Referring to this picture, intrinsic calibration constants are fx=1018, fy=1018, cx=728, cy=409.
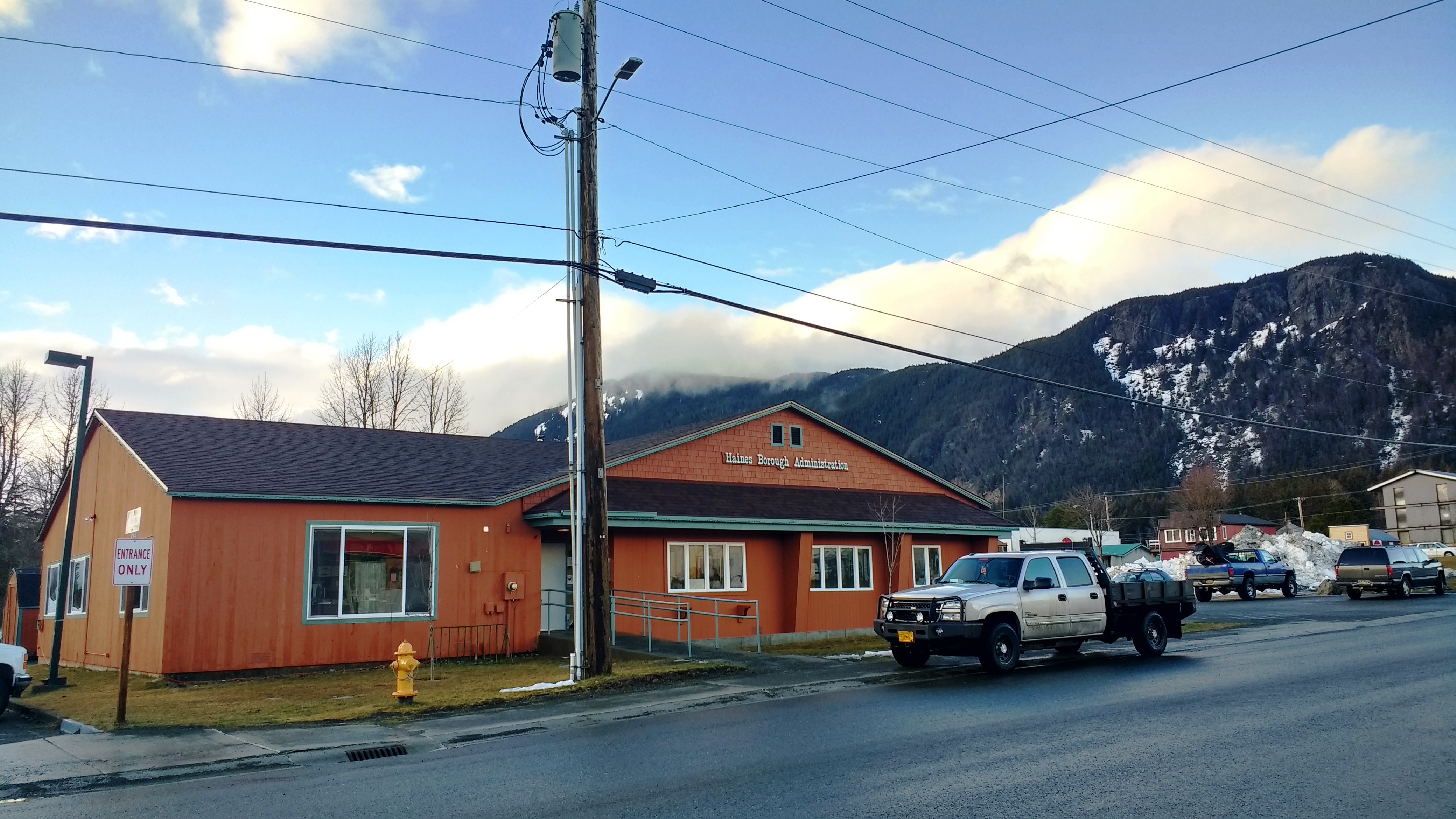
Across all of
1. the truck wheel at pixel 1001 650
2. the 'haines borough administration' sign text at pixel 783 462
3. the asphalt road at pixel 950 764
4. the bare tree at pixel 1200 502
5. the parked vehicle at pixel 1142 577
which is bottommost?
the asphalt road at pixel 950 764

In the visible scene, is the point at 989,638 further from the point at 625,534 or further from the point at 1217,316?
the point at 1217,316

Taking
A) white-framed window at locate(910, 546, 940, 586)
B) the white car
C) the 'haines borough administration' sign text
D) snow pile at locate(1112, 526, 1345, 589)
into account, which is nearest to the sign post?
the 'haines borough administration' sign text

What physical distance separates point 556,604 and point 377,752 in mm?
12138

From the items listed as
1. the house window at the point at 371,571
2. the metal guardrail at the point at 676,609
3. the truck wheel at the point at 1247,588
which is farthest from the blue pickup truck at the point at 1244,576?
the house window at the point at 371,571

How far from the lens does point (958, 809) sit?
23.7 ft

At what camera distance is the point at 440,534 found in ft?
70.0

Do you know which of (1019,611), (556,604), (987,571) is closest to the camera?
(1019,611)

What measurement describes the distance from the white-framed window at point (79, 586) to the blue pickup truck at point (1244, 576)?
128 ft

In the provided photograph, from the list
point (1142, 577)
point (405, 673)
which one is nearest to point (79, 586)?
point (405, 673)

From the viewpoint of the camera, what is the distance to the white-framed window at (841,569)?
26.5m

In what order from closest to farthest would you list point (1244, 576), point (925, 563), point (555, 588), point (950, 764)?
point (950, 764) → point (555, 588) → point (925, 563) → point (1244, 576)

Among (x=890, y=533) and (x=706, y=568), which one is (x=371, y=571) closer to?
(x=706, y=568)

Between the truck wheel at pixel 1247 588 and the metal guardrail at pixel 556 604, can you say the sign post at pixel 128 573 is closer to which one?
the metal guardrail at pixel 556 604

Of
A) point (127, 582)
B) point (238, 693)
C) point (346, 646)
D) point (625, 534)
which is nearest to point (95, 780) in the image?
point (127, 582)
